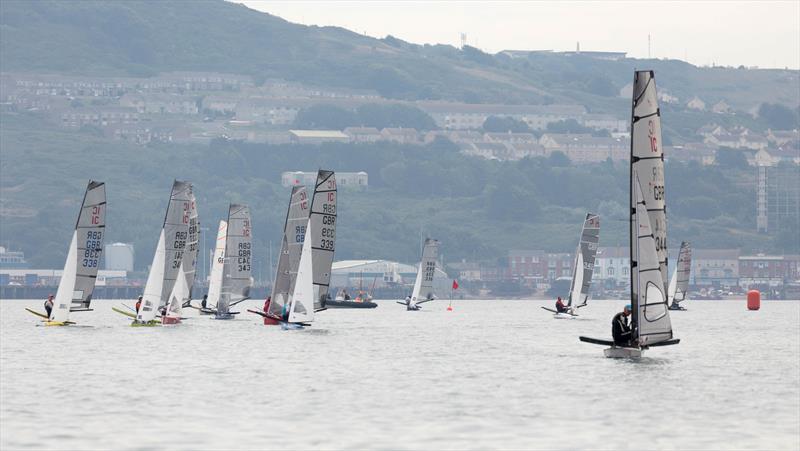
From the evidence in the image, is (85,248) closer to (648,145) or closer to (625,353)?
(625,353)

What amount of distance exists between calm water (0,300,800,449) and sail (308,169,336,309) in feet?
7.67

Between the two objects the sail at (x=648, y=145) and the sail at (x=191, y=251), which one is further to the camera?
the sail at (x=191, y=251)

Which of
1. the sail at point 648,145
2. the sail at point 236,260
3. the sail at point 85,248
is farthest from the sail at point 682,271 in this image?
the sail at point 648,145

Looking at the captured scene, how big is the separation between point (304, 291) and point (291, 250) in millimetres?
3334

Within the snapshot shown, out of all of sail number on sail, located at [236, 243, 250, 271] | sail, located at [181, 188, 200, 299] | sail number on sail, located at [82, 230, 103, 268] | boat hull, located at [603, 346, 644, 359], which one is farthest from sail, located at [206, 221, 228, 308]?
boat hull, located at [603, 346, 644, 359]

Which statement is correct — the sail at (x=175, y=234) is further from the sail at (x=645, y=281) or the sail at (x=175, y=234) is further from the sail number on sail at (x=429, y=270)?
the sail number on sail at (x=429, y=270)

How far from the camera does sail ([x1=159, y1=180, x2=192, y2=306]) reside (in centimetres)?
8031

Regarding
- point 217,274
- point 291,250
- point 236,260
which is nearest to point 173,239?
point 236,260

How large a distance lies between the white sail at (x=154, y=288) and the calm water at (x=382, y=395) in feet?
14.2

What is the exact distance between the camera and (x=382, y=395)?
45812mm

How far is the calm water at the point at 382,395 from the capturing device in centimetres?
3753

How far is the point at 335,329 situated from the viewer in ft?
274

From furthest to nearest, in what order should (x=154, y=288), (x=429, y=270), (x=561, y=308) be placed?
(x=429, y=270) < (x=561, y=308) < (x=154, y=288)

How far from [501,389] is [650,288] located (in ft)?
22.8
